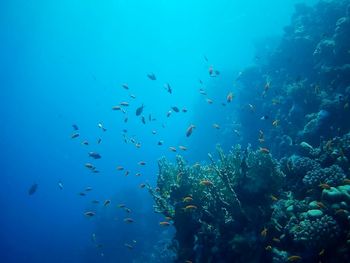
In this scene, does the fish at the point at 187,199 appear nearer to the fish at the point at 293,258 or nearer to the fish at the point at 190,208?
the fish at the point at 190,208

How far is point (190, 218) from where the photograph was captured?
27.9 feet

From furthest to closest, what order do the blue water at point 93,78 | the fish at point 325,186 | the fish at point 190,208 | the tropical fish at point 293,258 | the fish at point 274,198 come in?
1. the blue water at point 93,78
2. the fish at point 190,208
3. the fish at point 274,198
4. the fish at point 325,186
5. the tropical fish at point 293,258

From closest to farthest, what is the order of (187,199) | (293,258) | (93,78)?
1. (293,258)
2. (187,199)
3. (93,78)

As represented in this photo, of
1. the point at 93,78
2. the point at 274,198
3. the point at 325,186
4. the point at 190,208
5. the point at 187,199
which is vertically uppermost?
the point at 93,78

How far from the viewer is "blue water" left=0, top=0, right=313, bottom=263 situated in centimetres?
9294

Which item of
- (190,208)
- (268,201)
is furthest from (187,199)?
(268,201)

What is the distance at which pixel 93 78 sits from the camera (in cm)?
13500

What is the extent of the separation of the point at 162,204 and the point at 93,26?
157 metres

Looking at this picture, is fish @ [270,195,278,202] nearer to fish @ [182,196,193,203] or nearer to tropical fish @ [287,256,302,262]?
tropical fish @ [287,256,302,262]

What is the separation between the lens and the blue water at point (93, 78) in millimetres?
92938

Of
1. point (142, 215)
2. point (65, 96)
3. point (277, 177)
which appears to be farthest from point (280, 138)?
point (65, 96)

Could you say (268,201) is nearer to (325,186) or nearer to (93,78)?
(325,186)

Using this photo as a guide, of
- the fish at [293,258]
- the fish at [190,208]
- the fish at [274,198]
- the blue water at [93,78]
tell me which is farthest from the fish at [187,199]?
the blue water at [93,78]

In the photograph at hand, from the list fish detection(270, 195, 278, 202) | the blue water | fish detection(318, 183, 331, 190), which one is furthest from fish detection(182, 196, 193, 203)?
the blue water
